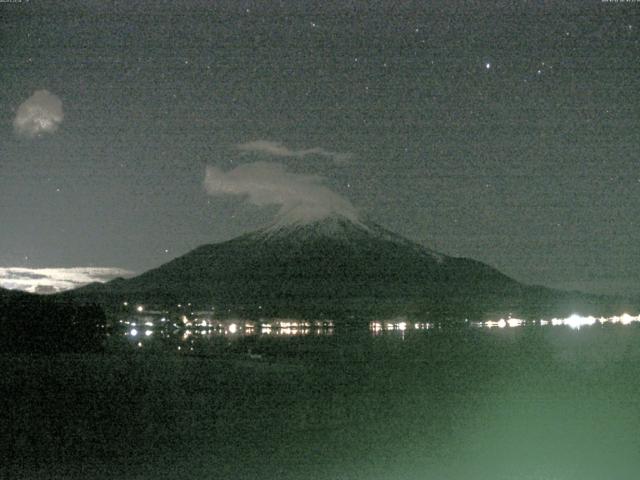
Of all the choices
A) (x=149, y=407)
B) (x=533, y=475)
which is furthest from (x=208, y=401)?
(x=533, y=475)

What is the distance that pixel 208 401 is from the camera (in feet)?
69.9

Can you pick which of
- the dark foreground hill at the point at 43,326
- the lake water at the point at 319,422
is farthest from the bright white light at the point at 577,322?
the lake water at the point at 319,422

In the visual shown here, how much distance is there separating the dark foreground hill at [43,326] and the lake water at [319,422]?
48.5 feet

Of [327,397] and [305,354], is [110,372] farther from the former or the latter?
[305,354]

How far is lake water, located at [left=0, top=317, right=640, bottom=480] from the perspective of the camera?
1241 centimetres

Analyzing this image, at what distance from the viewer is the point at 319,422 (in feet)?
56.4

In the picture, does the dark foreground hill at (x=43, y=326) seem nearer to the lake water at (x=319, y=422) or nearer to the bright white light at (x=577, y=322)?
the lake water at (x=319, y=422)

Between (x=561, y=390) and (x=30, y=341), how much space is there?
103 feet

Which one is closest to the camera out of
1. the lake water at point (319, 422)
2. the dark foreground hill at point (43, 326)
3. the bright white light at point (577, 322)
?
the lake water at point (319, 422)

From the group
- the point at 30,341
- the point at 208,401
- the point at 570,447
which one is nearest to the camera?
the point at 570,447

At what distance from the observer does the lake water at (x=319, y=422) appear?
12.4 meters

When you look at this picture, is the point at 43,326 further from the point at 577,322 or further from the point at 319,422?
the point at 577,322

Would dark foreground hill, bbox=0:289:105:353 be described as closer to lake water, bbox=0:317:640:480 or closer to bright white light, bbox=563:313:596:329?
lake water, bbox=0:317:640:480

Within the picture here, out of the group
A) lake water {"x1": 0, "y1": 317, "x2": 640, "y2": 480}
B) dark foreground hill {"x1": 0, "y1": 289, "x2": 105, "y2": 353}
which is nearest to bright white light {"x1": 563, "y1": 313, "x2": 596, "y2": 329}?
dark foreground hill {"x1": 0, "y1": 289, "x2": 105, "y2": 353}
